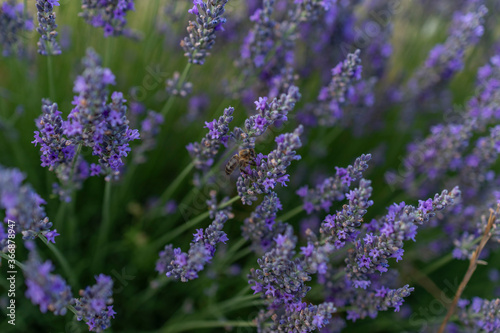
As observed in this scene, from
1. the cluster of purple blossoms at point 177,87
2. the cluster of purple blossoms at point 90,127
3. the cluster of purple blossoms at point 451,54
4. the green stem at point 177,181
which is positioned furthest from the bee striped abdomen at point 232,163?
the cluster of purple blossoms at point 451,54

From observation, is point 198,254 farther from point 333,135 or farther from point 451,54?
point 451,54

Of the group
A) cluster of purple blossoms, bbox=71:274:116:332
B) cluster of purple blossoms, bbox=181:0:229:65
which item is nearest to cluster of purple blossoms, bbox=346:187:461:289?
cluster of purple blossoms, bbox=71:274:116:332

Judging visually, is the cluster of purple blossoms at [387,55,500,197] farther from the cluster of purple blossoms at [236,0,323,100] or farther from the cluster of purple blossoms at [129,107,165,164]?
the cluster of purple blossoms at [129,107,165,164]

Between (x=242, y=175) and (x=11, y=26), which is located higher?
(x=11, y=26)

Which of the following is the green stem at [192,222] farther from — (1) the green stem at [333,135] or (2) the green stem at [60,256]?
(1) the green stem at [333,135]

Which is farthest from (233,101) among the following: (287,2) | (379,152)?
(379,152)

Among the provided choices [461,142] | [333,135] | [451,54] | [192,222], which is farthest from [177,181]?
[451,54]

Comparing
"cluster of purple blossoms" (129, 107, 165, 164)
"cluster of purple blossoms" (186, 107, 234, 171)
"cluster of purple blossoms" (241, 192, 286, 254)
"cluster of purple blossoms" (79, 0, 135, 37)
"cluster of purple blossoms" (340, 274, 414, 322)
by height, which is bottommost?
"cluster of purple blossoms" (340, 274, 414, 322)

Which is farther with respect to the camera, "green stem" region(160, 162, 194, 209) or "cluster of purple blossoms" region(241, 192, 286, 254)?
"green stem" region(160, 162, 194, 209)
